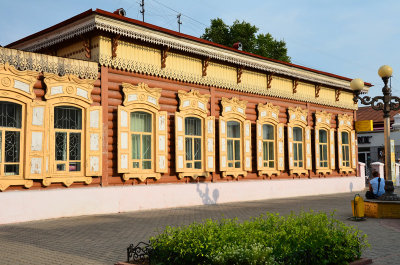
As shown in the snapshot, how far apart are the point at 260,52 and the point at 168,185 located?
24.7 m

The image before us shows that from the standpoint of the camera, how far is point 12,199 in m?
11.6

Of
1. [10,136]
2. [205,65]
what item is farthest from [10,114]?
[205,65]

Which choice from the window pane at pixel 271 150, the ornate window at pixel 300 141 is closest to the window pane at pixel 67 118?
the window pane at pixel 271 150

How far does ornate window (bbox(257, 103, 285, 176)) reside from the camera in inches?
756

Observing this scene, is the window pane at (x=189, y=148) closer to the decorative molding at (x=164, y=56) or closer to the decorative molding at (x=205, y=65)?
the decorative molding at (x=205, y=65)

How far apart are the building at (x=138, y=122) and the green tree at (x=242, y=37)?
16355 mm

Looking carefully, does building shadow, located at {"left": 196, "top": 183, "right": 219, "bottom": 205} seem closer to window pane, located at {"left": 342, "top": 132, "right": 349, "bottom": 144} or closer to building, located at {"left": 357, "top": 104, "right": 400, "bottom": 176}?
window pane, located at {"left": 342, "top": 132, "right": 349, "bottom": 144}

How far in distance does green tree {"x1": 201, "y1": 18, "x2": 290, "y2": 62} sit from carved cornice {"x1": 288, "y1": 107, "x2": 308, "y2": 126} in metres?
16.3

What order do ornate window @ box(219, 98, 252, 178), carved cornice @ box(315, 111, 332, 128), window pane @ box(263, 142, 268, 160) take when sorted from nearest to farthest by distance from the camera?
ornate window @ box(219, 98, 252, 178) → window pane @ box(263, 142, 268, 160) → carved cornice @ box(315, 111, 332, 128)

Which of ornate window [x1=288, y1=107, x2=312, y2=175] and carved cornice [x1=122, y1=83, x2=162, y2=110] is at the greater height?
carved cornice [x1=122, y1=83, x2=162, y2=110]

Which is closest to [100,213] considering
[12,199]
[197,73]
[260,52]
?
[12,199]

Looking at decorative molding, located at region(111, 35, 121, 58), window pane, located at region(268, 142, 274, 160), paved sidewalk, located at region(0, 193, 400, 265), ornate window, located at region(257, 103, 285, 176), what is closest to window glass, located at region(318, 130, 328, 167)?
Result: ornate window, located at region(257, 103, 285, 176)

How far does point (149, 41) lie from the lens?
14.5 meters

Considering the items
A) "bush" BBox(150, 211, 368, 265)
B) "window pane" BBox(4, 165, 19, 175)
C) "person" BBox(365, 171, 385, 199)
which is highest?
"window pane" BBox(4, 165, 19, 175)
